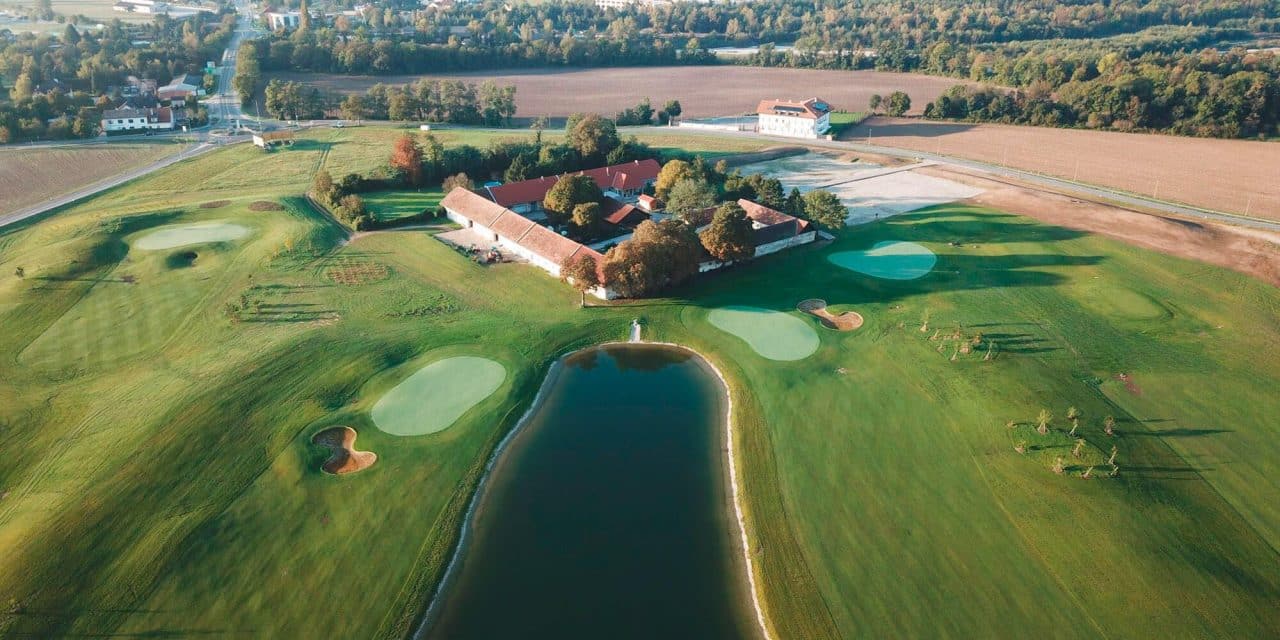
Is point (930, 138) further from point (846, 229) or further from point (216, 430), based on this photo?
point (216, 430)

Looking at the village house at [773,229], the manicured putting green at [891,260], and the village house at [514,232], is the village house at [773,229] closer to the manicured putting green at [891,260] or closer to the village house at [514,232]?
the manicured putting green at [891,260]

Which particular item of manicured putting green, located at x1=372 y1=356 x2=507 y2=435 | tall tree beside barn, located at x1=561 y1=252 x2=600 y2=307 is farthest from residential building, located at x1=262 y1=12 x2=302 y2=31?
manicured putting green, located at x1=372 y1=356 x2=507 y2=435

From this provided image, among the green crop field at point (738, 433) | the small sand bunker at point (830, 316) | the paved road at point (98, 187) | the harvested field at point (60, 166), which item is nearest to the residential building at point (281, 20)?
the harvested field at point (60, 166)

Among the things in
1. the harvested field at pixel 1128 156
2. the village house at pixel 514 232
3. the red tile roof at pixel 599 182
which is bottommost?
the village house at pixel 514 232

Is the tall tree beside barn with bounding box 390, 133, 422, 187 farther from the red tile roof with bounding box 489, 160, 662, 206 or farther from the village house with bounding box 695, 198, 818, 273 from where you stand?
the village house with bounding box 695, 198, 818, 273

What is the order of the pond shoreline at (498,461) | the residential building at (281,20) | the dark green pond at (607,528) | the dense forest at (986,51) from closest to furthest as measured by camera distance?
1. the dark green pond at (607,528)
2. the pond shoreline at (498,461)
3. the dense forest at (986,51)
4. the residential building at (281,20)

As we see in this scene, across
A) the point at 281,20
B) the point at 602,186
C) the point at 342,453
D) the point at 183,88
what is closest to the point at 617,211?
the point at 602,186

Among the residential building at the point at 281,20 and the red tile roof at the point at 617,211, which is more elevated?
the residential building at the point at 281,20
